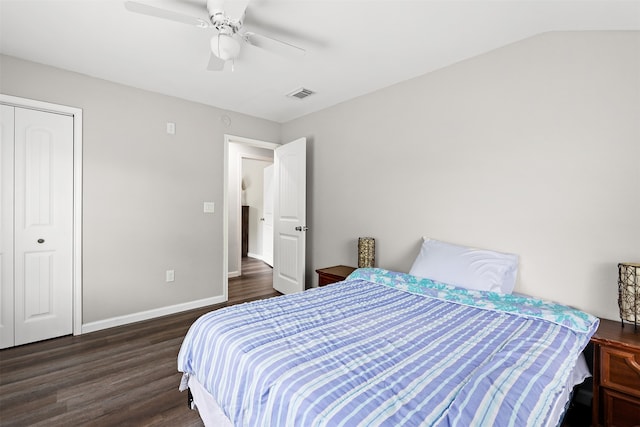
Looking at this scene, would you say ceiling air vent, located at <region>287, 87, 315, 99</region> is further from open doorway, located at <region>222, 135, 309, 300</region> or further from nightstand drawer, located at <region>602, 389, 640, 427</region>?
nightstand drawer, located at <region>602, 389, 640, 427</region>

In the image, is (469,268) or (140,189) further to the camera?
(140,189)

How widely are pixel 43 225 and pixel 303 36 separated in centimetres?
281

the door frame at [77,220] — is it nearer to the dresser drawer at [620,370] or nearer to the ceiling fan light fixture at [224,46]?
the ceiling fan light fixture at [224,46]

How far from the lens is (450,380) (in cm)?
104

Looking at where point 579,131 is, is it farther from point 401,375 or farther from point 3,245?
point 3,245

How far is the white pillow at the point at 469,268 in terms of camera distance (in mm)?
2023

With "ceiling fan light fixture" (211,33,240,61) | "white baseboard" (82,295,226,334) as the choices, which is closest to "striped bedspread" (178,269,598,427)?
"ceiling fan light fixture" (211,33,240,61)

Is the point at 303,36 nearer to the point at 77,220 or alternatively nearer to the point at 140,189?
the point at 140,189

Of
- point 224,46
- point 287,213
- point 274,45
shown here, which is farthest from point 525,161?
point 287,213

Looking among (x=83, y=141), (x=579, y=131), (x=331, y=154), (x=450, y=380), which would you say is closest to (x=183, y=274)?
(x=83, y=141)

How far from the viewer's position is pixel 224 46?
71.2 inches

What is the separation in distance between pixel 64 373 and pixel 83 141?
6.59 feet

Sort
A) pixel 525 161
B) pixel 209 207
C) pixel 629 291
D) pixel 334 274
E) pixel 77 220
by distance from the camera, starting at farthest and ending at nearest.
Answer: pixel 209 207 → pixel 334 274 → pixel 77 220 → pixel 525 161 → pixel 629 291

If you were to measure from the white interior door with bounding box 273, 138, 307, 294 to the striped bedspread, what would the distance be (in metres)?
1.73
